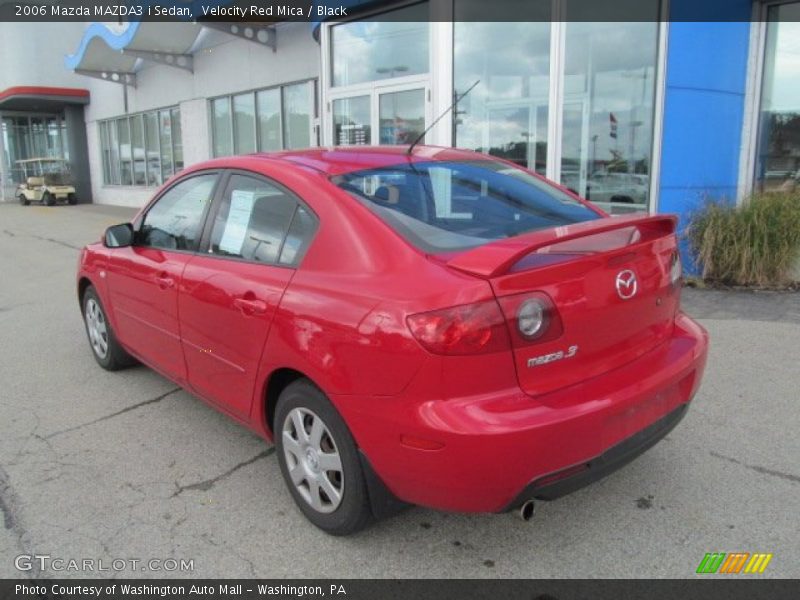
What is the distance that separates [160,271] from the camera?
3.69 meters

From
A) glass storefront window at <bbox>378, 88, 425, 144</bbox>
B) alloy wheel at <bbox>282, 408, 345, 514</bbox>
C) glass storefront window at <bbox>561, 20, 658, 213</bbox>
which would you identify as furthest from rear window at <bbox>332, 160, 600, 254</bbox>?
glass storefront window at <bbox>378, 88, 425, 144</bbox>

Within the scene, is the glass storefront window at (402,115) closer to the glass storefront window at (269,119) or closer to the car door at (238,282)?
the glass storefront window at (269,119)

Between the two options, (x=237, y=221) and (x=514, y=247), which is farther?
(x=237, y=221)

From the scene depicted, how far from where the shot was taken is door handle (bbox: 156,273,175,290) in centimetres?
356

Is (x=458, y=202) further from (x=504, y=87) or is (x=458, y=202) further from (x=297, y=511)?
(x=504, y=87)

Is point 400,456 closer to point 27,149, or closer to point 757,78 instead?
point 757,78

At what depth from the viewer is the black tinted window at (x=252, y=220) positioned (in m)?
2.98

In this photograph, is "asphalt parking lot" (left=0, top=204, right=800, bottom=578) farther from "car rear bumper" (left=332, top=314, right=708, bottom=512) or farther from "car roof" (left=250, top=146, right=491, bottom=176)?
"car roof" (left=250, top=146, right=491, bottom=176)

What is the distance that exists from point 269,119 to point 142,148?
341 inches

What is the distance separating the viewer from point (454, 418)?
2189 millimetres

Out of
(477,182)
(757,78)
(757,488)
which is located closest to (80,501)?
(477,182)

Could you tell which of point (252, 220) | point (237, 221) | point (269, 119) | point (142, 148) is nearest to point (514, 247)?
point (252, 220)

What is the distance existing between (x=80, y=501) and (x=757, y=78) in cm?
862

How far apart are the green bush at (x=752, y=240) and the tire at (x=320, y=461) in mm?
5861
